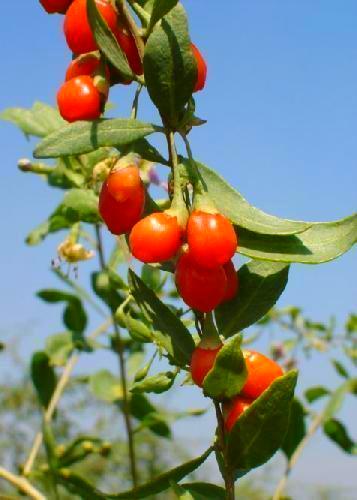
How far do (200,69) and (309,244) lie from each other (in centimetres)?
26

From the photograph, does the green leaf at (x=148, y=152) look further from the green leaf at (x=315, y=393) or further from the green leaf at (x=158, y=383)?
the green leaf at (x=315, y=393)

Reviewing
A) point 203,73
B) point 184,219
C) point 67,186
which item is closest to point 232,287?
point 184,219

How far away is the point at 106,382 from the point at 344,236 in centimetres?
211

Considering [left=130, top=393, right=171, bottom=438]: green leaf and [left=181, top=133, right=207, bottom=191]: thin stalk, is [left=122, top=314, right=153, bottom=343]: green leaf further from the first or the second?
[left=130, top=393, right=171, bottom=438]: green leaf

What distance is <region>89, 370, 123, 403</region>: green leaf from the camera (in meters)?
3.07

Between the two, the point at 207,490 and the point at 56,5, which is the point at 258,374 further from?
the point at 56,5

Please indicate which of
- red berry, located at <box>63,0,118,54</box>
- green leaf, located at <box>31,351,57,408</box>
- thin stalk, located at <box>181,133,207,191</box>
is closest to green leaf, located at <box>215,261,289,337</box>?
thin stalk, located at <box>181,133,207,191</box>

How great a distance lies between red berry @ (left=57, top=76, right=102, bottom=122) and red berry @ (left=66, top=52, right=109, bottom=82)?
A: 3 cm

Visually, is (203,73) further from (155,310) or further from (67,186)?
(67,186)

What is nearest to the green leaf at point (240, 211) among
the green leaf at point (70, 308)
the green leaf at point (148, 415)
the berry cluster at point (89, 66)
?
the berry cluster at point (89, 66)

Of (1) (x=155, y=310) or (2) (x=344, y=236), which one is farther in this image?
(1) (x=155, y=310)

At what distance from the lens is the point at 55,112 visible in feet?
8.82

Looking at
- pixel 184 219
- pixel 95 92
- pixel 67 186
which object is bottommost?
pixel 67 186

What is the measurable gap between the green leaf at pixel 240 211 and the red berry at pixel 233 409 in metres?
0.21
